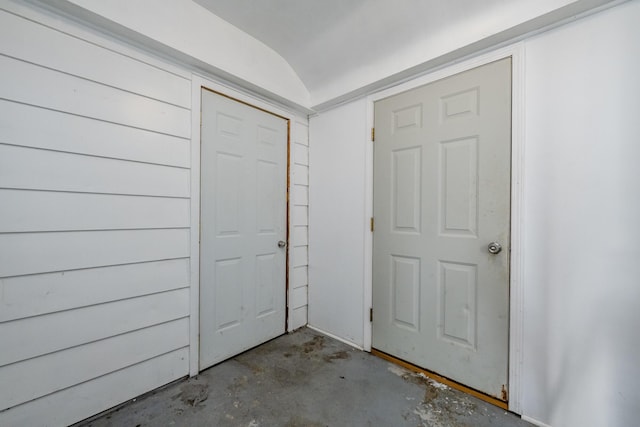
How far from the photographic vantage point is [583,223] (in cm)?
130

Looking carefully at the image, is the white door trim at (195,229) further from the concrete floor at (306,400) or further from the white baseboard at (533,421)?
the white baseboard at (533,421)

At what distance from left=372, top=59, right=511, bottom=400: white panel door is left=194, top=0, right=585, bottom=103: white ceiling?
0.23m

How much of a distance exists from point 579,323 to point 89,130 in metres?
2.70

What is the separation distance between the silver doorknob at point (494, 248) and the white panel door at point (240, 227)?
159 cm

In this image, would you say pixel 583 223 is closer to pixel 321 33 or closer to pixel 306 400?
pixel 306 400

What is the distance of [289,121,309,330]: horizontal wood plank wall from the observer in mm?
2482

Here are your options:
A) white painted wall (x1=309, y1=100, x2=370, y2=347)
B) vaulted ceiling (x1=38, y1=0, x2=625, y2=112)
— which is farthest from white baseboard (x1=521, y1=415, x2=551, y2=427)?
vaulted ceiling (x1=38, y1=0, x2=625, y2=112)

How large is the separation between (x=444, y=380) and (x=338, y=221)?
1.38 metres

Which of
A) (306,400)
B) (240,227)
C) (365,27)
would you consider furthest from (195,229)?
(365,27)

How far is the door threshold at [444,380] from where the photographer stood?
1.54m

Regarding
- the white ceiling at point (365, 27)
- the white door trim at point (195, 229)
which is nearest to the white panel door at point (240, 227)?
the white door trim at point (195, 229)

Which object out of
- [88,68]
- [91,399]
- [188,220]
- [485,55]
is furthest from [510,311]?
[88,68]

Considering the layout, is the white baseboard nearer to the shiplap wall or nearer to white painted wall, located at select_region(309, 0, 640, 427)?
white painted wall, located at select_region(309, 0, 640, 427)

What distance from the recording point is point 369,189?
7.03 feet
